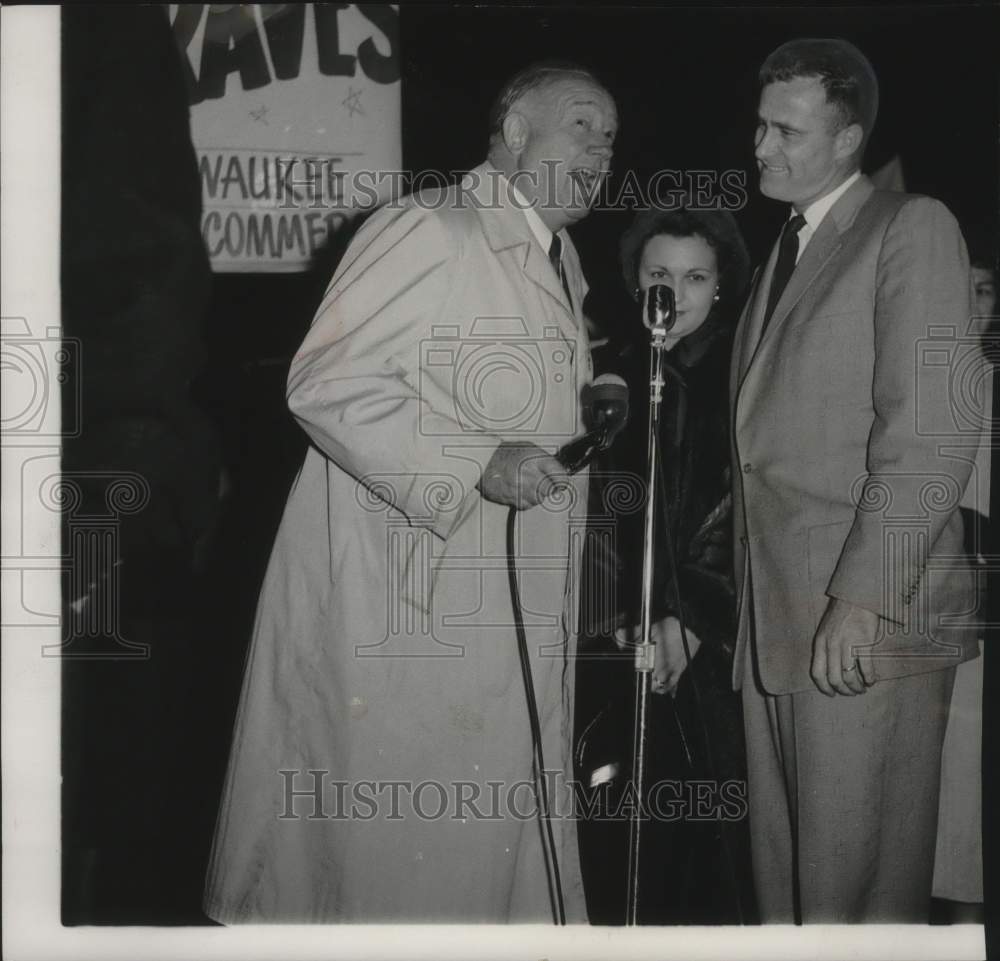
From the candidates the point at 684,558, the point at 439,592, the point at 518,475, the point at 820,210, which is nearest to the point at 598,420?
the point at 518,475

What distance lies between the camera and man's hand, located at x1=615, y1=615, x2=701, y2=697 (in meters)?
1.72

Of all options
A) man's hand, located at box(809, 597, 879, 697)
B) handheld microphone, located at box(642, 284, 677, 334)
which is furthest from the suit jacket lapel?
man's hand, located at box(809, 597, 879, 697)

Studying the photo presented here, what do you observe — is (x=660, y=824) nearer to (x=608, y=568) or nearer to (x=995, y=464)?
(x=608, y=568)

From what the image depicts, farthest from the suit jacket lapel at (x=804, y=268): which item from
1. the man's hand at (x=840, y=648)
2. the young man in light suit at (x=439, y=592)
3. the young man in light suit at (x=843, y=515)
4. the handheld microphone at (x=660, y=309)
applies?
the man's hand at (x=840, y=648)

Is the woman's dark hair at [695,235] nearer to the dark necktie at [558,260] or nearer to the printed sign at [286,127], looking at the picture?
the dark necktie at [558,260]

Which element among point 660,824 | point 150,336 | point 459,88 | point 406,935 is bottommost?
point 406,935

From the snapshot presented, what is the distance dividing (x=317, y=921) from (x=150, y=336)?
0.96 metres

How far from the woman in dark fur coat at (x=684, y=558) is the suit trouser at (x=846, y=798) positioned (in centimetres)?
5

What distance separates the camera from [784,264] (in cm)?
170

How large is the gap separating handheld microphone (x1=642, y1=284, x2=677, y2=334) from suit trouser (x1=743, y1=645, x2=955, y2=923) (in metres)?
0.55

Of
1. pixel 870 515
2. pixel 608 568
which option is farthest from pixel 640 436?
pixel 870 515

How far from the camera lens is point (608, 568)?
5.65 feet

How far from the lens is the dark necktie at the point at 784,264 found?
1695mm

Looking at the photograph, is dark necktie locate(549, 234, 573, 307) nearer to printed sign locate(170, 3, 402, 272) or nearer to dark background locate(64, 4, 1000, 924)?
dark background locate(64, 4, 1000, 924)
